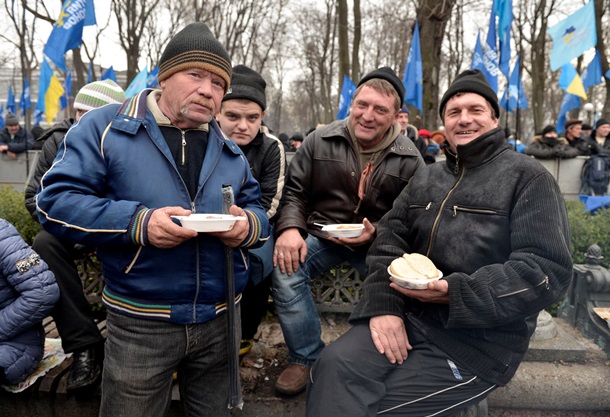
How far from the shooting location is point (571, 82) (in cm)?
1148

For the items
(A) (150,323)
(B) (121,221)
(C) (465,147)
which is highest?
(C) (465,147)

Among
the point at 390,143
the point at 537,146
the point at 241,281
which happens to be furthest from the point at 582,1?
the point at 241,281

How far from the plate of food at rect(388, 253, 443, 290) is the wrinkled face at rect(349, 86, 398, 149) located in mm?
1154

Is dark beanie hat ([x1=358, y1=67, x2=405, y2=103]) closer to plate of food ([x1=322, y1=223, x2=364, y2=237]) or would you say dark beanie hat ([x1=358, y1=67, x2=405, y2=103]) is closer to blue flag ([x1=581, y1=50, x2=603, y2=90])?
plate of food ([x1=322, y1=223, x2=364, y2=237])

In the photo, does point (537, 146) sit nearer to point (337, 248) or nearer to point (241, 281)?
point (337, 248)

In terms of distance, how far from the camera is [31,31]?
1018 inches

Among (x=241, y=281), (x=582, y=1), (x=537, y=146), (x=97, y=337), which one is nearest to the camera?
(x=241, y=281)

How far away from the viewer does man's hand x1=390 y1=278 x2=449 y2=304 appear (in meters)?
2.18

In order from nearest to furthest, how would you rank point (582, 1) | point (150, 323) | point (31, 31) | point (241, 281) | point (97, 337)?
point (150, 323) < point (241, 281) < point (97, 337) < point (582, 1) < point (31, 31)

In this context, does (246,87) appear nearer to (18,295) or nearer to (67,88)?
(18,295)

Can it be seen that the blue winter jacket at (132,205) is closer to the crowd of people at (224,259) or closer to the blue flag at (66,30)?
the crowd of people at (224,259)

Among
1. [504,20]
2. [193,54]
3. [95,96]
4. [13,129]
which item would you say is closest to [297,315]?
[193,54]

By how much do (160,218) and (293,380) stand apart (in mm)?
1587

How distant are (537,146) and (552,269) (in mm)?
10651
